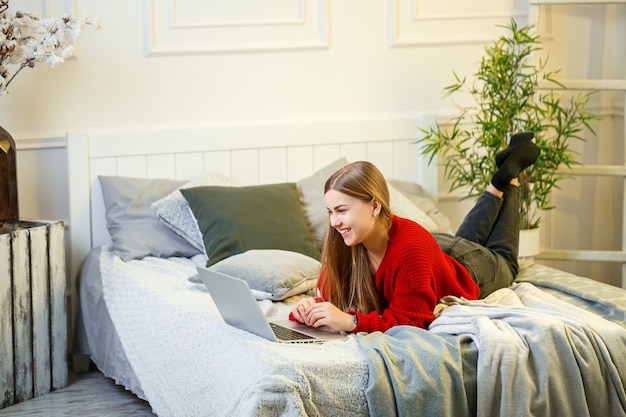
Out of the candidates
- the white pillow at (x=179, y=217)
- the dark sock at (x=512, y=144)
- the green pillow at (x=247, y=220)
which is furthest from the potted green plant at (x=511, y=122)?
the white pillow at (x=179, y=217)

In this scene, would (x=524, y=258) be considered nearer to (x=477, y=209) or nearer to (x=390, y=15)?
(x=477, y=209)

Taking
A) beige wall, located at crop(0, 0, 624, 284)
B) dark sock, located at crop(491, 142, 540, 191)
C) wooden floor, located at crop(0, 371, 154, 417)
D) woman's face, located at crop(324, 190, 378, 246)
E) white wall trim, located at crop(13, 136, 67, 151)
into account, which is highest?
beige wall, located at crop(0, 0, 624, 284)

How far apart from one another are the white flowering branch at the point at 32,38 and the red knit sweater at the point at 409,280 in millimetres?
1344

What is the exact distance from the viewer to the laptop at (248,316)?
7.60 feet

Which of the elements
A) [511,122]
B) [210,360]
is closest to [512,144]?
[511,122]

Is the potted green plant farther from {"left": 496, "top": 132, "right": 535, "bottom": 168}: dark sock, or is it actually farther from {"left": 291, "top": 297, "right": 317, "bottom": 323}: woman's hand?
{"left": 291, "top": 297, "right": 317, "bottom": 323}: woman's hand

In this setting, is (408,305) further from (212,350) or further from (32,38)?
(32,38)

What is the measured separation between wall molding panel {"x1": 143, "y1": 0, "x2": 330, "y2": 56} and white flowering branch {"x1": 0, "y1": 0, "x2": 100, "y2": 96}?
406mm

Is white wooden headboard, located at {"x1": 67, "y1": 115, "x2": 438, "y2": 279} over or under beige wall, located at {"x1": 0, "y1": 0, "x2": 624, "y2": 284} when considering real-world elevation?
under

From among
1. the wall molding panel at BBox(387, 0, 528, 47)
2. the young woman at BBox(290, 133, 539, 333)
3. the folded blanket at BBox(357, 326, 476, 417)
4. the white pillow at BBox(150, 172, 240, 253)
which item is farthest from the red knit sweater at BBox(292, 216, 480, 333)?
the wall molding panel at BBox(387, 0, 528, 47)

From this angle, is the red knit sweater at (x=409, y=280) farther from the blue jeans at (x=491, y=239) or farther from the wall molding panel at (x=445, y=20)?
the wall molding panel at (x=445, y=20)

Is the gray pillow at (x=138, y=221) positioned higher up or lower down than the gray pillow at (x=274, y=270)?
higher up

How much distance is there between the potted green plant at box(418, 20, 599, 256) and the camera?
3.81 metres

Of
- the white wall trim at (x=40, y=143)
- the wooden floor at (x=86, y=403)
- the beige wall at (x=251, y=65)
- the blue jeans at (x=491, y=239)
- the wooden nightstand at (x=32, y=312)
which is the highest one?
the beige wall at (x=251, y=65)
